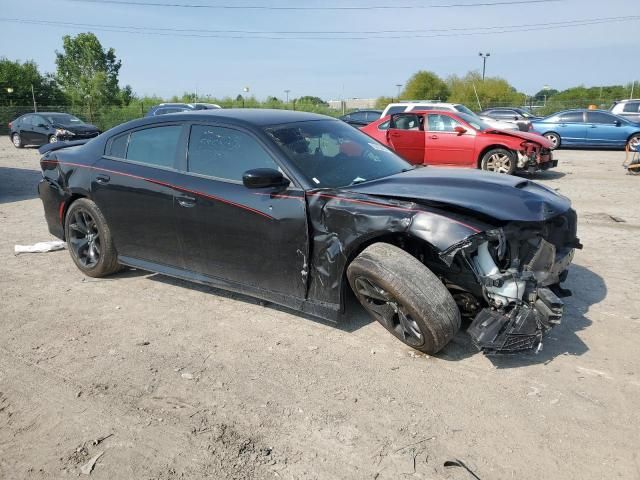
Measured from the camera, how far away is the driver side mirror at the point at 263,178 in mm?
3855

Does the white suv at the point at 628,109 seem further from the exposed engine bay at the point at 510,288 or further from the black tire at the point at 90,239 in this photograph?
the black tire at the point at 90,239

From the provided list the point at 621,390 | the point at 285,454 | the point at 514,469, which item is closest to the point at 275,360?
the point at 285,454

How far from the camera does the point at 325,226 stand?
3.81 metres

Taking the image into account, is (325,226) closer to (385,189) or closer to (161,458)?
(385,189)

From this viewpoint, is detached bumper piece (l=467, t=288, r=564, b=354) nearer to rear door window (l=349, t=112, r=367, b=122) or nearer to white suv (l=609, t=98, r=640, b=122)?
white suv (l=609, t=98, r=640, b=122)

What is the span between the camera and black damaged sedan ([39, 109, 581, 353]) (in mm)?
3449

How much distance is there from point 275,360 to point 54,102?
42.9 m

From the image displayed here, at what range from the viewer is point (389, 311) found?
3742 mm

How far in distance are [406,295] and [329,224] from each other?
2.45ft

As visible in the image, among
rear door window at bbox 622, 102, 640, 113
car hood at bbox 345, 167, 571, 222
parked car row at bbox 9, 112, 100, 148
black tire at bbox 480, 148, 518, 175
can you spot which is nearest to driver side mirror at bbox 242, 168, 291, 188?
car hood at bbox 345, 167, 571, 222

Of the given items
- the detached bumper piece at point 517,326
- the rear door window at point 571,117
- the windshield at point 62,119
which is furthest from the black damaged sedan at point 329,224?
the windshield at point 62,119

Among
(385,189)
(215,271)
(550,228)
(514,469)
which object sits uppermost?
(385,189)

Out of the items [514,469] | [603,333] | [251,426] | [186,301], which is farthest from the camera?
[186,301]

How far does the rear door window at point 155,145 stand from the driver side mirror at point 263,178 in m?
1.05
